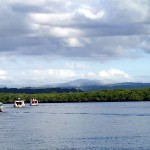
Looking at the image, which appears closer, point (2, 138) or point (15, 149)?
point (15, 149)

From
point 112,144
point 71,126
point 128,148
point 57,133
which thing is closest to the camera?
point 128,148

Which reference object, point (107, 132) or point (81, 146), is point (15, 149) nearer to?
point (81, 146)

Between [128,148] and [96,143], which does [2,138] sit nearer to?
[96,143]

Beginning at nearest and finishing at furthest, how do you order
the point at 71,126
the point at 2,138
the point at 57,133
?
1. the point at 2,138
2. the point at 57,133
3. the point at 71,126

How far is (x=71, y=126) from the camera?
327ft

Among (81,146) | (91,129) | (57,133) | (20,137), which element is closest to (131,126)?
(91,129)

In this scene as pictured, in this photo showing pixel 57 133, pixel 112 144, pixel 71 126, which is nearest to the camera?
pixel 112 144

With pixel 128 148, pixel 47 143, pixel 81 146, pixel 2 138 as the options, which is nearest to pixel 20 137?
pixel 2 138

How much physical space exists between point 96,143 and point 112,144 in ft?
7.45

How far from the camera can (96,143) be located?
229 feet

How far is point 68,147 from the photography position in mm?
65875

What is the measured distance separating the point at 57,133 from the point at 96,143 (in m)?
15.7

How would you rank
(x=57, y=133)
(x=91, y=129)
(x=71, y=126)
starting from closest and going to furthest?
(x=57, y=133) < (x=91, y=129) < (x=71, y=126)

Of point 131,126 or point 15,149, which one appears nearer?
point 15,149
